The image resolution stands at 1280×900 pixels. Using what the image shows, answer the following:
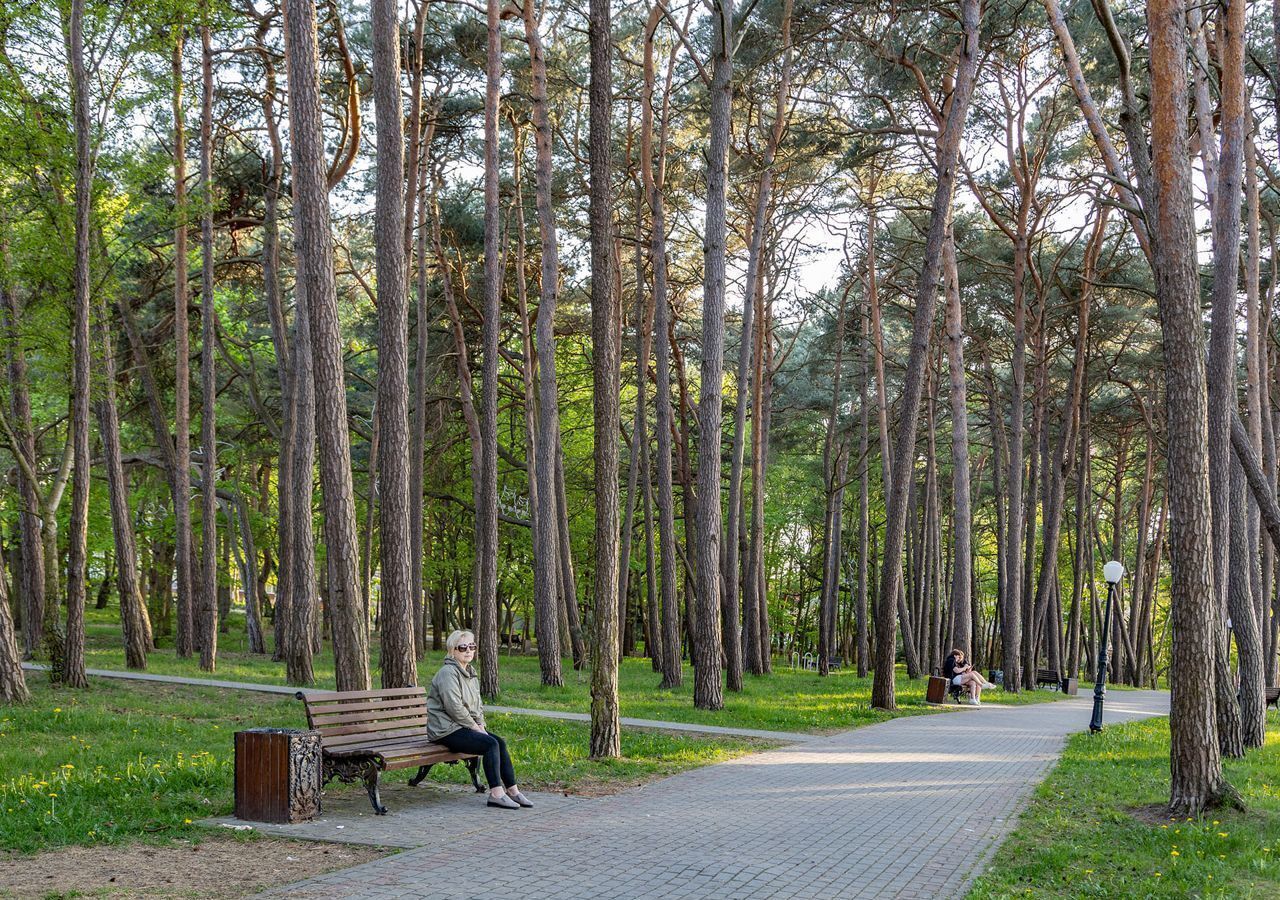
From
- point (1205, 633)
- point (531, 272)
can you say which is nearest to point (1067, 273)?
point (531, 272)

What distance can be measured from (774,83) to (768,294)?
7.32m

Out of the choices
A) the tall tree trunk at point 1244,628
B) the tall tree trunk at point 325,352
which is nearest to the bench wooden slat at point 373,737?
the tall tree trunk at point 325,352

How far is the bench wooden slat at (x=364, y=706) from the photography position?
880 cm

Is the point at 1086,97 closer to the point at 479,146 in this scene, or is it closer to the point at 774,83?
the point at 774,83

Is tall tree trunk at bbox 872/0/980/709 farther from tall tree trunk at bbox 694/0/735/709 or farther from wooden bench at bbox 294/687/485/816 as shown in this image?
wooden bench at bbox 294/687/485/816

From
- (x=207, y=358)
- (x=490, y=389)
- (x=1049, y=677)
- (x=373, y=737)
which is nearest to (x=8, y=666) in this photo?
(x=373, y=737)

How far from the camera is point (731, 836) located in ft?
26.5

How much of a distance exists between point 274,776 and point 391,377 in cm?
518

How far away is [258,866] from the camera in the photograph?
677 centimetres

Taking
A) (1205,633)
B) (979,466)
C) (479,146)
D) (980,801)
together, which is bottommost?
(980,801)

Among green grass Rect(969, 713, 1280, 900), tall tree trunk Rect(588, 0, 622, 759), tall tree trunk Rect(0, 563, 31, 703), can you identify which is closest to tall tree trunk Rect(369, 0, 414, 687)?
tall tree trunk Rect(588, 0, 622, 759)

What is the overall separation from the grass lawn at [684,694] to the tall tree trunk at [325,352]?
230 inches

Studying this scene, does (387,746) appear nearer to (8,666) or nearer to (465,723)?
(465,723)

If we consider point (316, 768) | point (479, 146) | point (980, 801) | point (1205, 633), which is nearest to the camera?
point (316, 768)
